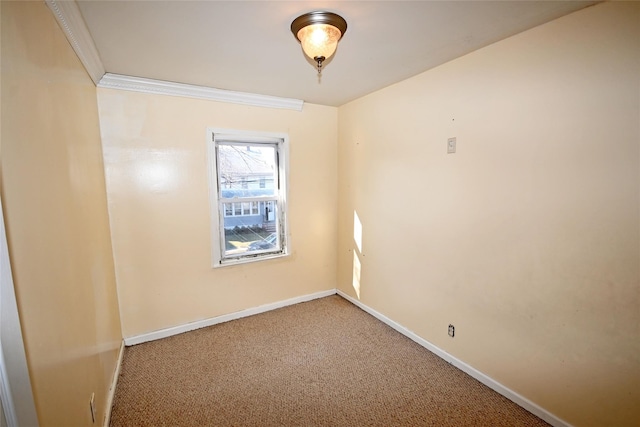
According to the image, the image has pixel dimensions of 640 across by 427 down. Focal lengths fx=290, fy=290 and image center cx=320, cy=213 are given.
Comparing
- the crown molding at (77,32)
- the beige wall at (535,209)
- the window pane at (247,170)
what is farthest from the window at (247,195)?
the beige wall at (535,209)

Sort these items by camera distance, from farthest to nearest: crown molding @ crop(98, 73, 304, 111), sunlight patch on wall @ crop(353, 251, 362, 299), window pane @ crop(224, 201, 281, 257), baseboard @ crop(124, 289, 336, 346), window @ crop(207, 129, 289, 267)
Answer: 1. sunlight patch on wall @ crop(353, 251, 362, 299)
2. window pane @ crop(224, 201, 281, 257)
3. window @ crop(207, 129, 289, 267)
4. baseboard @ crop(124, 289, 336, 346)
5. crown molding @ crop(98, 73, 304, 111)

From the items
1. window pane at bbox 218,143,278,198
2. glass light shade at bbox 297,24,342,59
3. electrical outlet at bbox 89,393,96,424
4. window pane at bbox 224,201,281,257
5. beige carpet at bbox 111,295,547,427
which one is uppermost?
glass light shade at bbox 297,24,342,59

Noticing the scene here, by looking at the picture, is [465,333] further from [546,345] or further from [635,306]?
[635,306]

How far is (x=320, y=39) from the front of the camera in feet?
5.13

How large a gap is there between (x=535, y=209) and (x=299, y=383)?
1968 mm

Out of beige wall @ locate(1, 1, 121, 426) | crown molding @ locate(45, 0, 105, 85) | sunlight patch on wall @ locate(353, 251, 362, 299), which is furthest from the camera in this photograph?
sunlight patch on wall @ locate(353, 251, 362, 299)

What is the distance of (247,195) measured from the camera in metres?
3.10

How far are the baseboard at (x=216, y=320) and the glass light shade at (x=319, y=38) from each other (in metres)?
2.60

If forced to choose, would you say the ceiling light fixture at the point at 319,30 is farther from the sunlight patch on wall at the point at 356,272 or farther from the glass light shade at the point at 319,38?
the sunlight patch on wall at the point at 356,272

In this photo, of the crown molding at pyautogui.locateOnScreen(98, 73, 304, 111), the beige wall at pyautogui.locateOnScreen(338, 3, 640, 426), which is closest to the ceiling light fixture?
the beige wall at pyautogui.locateOnScreen(338, 3, 640, 426)

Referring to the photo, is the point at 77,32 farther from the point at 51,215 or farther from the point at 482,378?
the point at 482,378

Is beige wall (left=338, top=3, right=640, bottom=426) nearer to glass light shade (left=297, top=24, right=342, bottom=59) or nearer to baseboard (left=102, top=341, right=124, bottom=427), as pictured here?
glass light shade (left=297, top=24, right=342, bottom=59)

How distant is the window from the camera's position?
289 centimetres

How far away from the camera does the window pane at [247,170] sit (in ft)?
9.70
